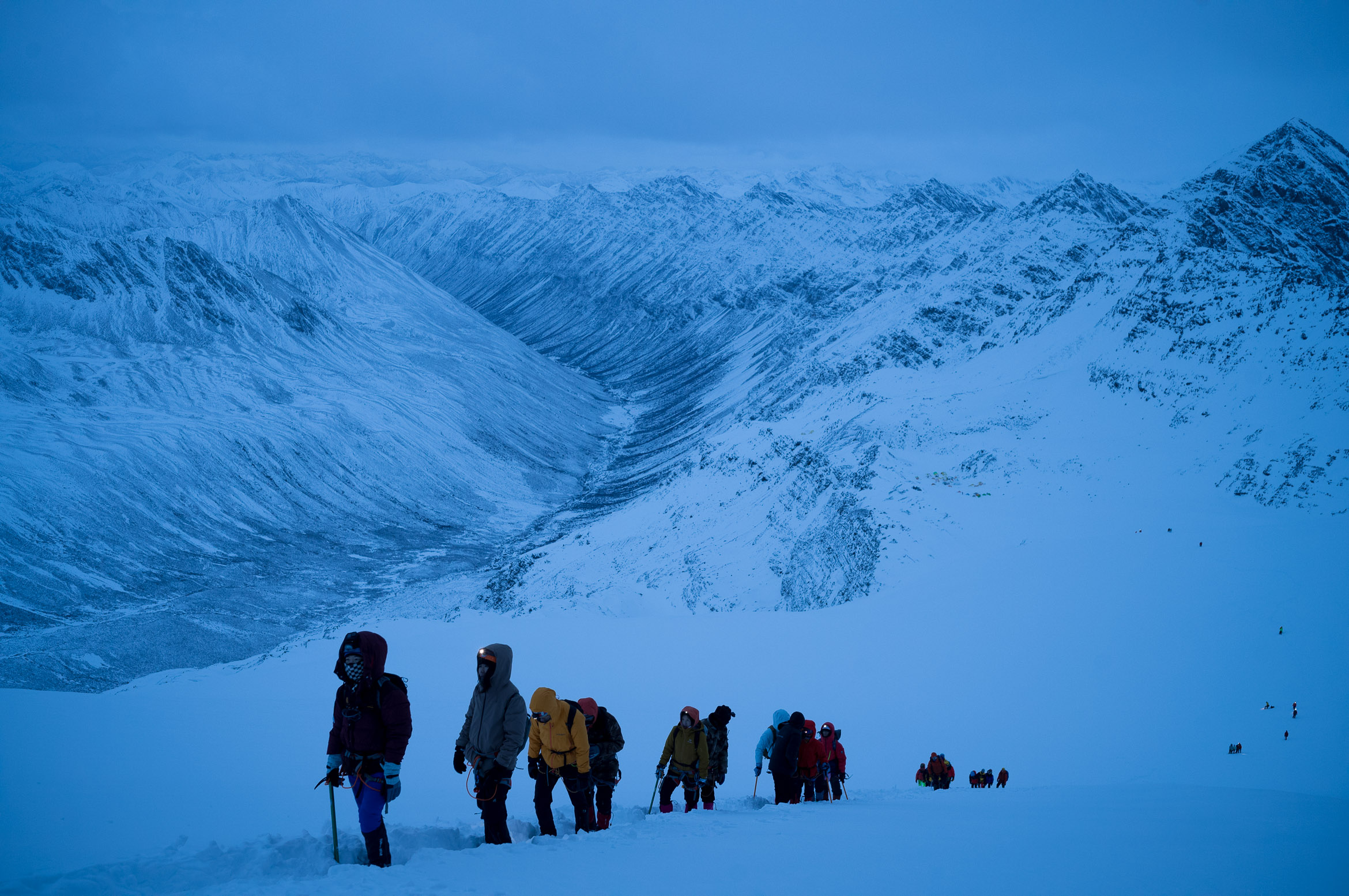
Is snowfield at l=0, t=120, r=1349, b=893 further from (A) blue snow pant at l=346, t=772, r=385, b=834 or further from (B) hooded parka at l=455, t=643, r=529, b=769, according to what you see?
(B) hooded parka at l=455, t=643, r=529, b=769

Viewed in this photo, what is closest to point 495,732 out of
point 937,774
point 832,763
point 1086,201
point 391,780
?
point 391,780

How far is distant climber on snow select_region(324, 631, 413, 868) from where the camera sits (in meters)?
5.81

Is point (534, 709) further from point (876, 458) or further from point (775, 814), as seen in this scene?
point (876, 458)

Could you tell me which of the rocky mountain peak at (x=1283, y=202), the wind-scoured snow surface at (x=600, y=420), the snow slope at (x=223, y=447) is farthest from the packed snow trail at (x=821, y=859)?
the rocky mountain peak at (x=1283, y=202)

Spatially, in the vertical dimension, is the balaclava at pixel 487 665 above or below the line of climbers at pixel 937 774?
above

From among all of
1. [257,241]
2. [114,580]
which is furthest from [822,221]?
[114,580]

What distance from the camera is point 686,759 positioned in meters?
8.24

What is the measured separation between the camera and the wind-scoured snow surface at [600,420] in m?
29.4

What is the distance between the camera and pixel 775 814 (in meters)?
7.91

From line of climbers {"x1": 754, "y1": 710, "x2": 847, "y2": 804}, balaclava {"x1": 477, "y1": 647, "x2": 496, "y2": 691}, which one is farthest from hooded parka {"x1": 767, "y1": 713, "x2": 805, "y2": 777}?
balaclava {"x1": 477, "y1": 647, "x2": 496, "y2": 691}

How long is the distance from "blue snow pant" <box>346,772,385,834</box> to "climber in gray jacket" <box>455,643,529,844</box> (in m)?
0.61

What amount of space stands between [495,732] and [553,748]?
55 centimetres

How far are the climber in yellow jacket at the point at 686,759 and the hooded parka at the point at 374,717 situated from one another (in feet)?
9.85

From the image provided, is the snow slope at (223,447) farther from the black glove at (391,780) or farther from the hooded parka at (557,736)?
the black glove at (391,780)
